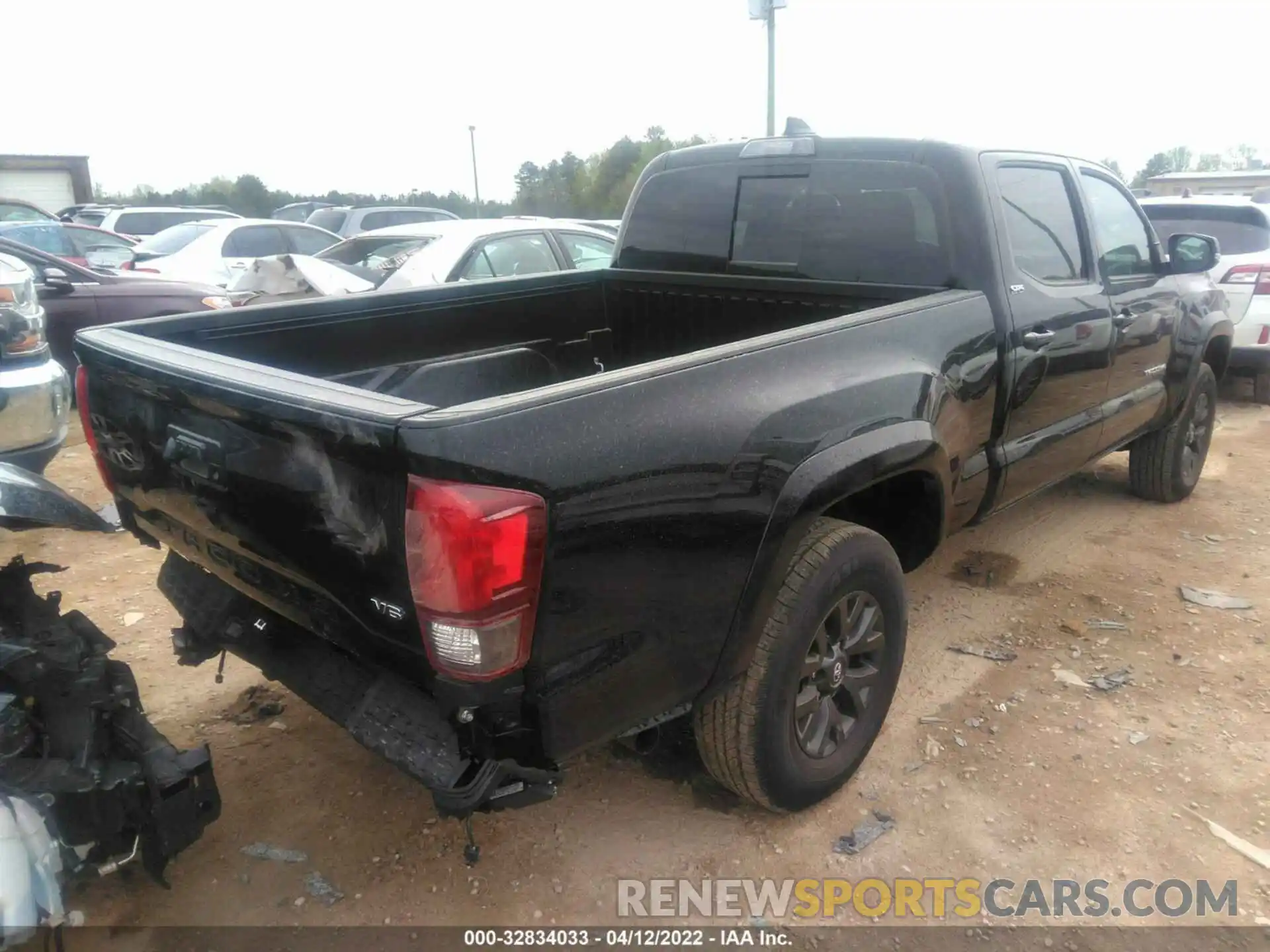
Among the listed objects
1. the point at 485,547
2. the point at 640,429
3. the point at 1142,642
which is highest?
the point at 640,429

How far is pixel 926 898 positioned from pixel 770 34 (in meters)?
10.7

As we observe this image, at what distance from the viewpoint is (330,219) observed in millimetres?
16781

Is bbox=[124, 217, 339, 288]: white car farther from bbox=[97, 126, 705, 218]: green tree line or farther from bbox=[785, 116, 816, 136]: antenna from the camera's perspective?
bbox=[97, 126, 705, 218]: green tree line

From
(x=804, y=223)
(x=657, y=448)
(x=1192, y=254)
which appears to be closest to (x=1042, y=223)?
(x=804, y=223)

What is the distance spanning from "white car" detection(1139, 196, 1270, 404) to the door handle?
4.68 metres

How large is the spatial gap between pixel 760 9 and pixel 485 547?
9967 millimetres

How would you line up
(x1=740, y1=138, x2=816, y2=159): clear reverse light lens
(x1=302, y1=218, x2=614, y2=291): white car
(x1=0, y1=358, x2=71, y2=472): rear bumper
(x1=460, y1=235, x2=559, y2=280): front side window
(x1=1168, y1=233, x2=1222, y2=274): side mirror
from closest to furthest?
(x1=740, y1=138, x2=816, y2=159): clear reverse light lens
(x1=0, y1=358, x2=71, y2=472): rear bumper
(x1=1168, y1=233, x2=1222, y2=274): side mirror
(x1=302, y1=218, x2=614, y2=291): white car
(x1=460, y1=235, x2=559, y2=280): front side window

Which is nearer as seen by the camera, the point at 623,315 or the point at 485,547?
the point at 485,547

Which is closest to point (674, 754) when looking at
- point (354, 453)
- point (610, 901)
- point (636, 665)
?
point (610, 901)

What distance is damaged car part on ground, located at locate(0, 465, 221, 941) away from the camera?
6.57ft

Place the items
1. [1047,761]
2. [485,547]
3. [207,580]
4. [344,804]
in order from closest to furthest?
1. [485,547]
2. [207,580]
3. [344,804]
4. [1047,761]

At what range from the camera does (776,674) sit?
241 centimetres

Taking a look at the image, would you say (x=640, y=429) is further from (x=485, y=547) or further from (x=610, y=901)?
(x=610, y=901)

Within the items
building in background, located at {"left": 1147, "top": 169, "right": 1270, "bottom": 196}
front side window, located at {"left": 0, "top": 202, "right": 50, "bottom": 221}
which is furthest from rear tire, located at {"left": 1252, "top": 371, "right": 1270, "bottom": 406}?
front side window, located at {"left": 0, "top": 202, "right": 50, "bottom": 221}
